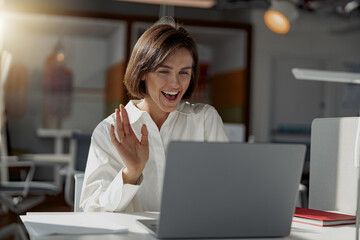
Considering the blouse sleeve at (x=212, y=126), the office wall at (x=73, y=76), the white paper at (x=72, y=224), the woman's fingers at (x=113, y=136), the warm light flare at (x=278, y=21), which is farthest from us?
the office wall at (x=73, y=76)

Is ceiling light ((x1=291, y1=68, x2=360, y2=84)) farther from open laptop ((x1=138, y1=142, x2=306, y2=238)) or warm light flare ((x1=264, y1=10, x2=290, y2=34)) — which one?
warm light flare ((x1=264, y1=10, x2=290, y2=34))

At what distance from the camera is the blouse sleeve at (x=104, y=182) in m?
1.63

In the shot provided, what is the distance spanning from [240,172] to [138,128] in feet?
3.01

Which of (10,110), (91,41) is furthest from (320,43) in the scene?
(10,110)

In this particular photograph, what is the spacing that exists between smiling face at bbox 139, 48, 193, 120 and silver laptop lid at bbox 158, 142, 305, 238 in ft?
2.76

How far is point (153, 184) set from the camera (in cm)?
196

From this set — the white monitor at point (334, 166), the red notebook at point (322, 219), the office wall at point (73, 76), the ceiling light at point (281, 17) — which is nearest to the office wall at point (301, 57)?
the office wall at point (73, 76)

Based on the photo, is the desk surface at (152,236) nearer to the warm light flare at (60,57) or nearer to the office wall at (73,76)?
the office wall at (73,76)

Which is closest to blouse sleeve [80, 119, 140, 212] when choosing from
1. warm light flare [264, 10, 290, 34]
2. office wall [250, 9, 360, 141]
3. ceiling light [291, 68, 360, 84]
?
ceiling light [291, 68, 360, 84]

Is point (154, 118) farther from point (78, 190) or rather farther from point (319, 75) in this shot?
point (319, 75)

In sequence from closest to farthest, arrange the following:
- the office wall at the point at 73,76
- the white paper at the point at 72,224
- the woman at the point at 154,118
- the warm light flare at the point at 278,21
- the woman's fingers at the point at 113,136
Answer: the white paper at the point at 72,224, the woman's fingers at the point at 113,136, the woman at the point at 154,118, the warm light flare at the point at 278,21, the office wall at the point at 73,76

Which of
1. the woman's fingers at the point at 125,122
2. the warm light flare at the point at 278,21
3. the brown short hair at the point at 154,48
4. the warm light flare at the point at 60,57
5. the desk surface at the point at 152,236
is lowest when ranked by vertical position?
the desk surface at the point at 152,236

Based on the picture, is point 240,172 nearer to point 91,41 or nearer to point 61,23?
point 61,23

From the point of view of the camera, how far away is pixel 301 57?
29.6 ft
